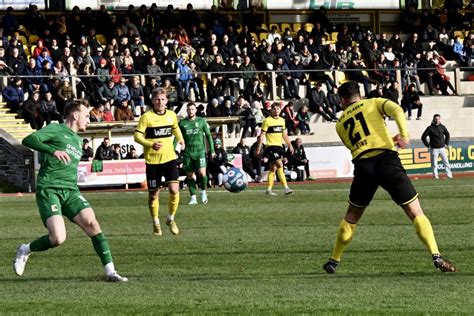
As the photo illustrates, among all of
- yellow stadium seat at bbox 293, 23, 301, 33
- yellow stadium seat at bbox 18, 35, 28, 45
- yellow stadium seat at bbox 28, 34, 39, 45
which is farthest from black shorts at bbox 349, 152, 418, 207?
yellow stadium seat at bbox 293, 23, 301, 33

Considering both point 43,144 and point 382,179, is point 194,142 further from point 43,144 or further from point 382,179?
point 43,144

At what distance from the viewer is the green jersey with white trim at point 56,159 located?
12.9 m

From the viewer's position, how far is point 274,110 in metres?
30.8

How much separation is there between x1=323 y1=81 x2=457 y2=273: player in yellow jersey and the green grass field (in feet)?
1.45

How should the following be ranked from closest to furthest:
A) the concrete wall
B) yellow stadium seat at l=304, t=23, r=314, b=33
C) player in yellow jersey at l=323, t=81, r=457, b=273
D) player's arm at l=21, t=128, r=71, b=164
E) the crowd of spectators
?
player's arm at l=21, t=128, r=71, b=164
player in yellow jersey at l=323, t=81, r=457, b=273
the concrete wall
the crowd of spectators
yellow stadium seat at l=304, t=23, r=314, b=33

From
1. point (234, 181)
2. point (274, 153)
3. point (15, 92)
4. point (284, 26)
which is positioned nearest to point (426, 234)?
point (234, 181)

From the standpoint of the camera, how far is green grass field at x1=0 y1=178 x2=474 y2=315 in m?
11.0

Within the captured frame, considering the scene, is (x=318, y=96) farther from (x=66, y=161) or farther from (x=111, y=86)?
(x=66, y=161)

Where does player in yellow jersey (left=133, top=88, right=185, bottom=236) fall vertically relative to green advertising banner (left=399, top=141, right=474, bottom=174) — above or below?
above

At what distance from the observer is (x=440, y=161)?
141 ft

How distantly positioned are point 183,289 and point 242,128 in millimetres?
30454

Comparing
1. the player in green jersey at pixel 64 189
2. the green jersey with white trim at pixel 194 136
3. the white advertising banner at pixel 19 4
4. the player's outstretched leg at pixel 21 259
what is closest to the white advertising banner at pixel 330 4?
the white advertising banner at pixel 19 4

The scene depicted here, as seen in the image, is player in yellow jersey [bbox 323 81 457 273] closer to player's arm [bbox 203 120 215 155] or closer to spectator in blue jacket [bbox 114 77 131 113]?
player's arm [bbox 203 120 215 155]

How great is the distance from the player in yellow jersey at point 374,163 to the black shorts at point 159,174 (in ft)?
23.3
